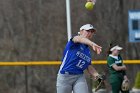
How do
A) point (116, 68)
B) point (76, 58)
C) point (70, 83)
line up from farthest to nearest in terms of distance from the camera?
1. point (116, 68)
2. point (70, 83)
3. point (76, 58)

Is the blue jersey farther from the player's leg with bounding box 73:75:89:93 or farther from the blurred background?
the blurred background

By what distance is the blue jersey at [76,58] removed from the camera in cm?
811

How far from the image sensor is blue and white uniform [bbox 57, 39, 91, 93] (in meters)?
8.12

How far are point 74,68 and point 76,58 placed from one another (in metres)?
0.16

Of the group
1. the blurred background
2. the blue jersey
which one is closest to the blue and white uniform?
the blue jersey

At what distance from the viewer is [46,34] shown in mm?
14789

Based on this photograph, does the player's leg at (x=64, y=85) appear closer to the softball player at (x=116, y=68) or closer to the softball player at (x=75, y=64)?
the softball player at (x=75, y=64)

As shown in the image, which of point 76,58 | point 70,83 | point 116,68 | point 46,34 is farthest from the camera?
point 46,34

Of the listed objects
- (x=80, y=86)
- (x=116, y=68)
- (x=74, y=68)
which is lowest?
(x=116, y=68)

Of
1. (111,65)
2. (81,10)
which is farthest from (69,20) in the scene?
(111,65)

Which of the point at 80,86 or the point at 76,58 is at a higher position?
the point at 76,58

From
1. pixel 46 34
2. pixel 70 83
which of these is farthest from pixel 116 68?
pixel 70 83

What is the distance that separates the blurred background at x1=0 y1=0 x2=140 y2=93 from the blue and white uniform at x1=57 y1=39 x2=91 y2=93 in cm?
624

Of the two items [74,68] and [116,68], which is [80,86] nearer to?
[74,68]
